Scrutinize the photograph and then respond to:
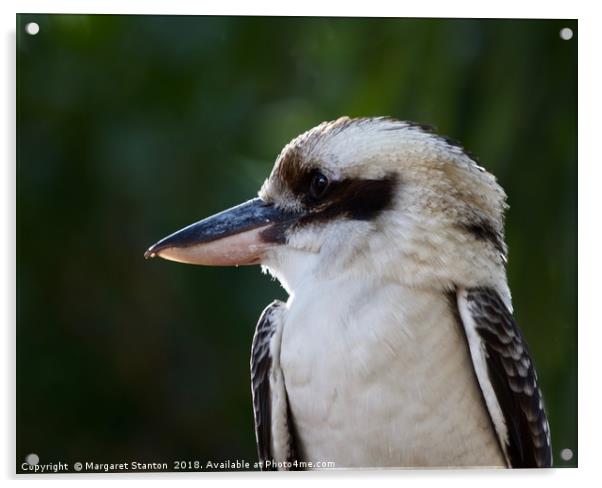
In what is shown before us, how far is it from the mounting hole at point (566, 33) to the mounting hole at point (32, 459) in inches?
56.7

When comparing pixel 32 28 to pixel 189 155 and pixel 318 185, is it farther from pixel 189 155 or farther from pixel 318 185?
pixel 318 185

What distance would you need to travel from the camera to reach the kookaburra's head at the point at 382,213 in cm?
180

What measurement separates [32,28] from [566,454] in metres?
1.46

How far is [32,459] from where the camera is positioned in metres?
2.00

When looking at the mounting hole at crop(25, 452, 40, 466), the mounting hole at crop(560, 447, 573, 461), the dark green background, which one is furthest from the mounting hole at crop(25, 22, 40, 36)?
the mounting hole at crop(560, 447, 573, 461)

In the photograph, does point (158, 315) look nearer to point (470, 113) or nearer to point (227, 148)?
point (227, 148)

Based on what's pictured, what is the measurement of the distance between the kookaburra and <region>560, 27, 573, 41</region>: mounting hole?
428 mm

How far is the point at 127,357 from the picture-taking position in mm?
2129

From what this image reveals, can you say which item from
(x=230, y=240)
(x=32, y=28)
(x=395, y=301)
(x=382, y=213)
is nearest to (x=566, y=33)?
(x=382, y=213)

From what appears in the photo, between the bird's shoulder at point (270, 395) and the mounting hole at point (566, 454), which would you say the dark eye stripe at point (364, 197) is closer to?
the bird's shoulder at point (270, 395)

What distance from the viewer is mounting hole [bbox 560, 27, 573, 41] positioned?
82.1 inches

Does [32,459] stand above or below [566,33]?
below
